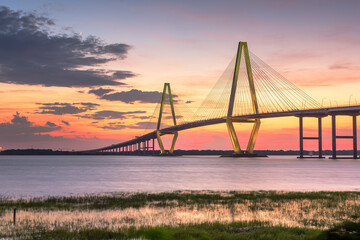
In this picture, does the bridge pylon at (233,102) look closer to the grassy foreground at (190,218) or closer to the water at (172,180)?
the water at (172,180)

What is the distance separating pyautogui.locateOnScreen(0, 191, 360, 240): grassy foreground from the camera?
12852mm

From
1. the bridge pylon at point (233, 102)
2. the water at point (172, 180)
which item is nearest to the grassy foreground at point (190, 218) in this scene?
the water at point (172, 180)

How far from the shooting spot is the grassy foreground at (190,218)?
12852 millimetres

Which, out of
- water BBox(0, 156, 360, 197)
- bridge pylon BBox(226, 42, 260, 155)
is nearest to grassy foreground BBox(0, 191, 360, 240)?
water BBox(0, 156, 360, 197)

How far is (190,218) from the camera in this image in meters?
17.1

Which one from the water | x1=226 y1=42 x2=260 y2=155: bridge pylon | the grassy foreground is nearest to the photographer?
the grassy foreground

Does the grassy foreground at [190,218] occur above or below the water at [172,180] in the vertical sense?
above

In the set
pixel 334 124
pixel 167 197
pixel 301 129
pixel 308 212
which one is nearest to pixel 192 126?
pixel 301 129

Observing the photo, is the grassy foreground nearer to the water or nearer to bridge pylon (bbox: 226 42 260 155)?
the water

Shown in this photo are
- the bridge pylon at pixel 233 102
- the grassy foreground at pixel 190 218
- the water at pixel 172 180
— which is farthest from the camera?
the bridge pylon at pixel 233 102

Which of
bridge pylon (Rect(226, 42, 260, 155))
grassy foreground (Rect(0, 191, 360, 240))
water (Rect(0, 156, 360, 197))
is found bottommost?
water (Rect(0, 156, 360, 197))

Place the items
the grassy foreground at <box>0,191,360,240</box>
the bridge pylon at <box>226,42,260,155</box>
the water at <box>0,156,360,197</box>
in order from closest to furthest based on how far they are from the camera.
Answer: the grassy foreground at <box>0,191,360,240</box>, the water at <box>0,156,360,197</box>, the bridge pylon at <box>226,42,260,155</box>

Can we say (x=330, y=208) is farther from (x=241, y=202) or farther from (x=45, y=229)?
(x=45, y=229)

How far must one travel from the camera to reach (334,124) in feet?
341
